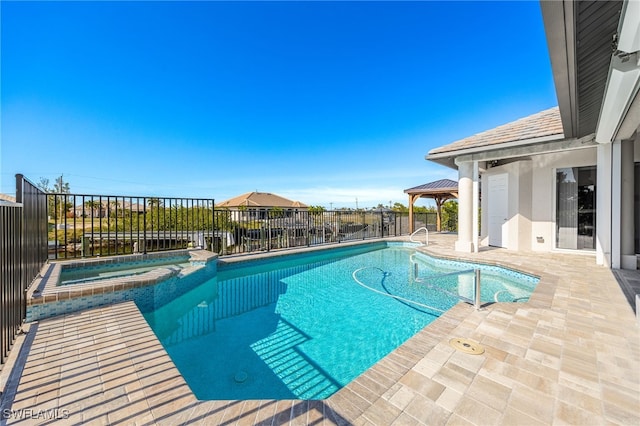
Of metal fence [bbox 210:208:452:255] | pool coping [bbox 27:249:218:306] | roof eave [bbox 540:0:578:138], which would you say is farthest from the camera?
metal fence [bbox 210:208:452:255]

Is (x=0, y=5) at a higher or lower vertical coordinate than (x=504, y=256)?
higher

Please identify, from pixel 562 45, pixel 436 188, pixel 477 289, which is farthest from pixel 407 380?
pixel 436 188

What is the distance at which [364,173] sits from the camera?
2798cm

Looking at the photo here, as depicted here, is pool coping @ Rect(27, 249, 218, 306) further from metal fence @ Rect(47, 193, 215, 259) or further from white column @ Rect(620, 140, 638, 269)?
white column @ Rect(620, 140, 638, 269)

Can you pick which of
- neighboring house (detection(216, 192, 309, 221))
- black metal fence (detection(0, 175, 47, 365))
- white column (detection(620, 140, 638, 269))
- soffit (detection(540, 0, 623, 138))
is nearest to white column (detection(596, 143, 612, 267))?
white column (detection(620, 140, 638, 269))

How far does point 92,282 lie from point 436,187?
13.5 m

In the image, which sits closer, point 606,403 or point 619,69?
point 606,403

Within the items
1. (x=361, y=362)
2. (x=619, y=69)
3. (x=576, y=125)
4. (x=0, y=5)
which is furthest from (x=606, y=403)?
(x=0, y=5)

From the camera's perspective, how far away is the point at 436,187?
13086 mm

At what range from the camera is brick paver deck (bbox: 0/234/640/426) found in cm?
158

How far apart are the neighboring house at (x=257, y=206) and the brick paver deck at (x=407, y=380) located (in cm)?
531

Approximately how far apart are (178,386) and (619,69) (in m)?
5.19

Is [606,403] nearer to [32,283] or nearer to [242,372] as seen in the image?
[242,372]

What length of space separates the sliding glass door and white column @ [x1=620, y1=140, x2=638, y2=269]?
1674mm
